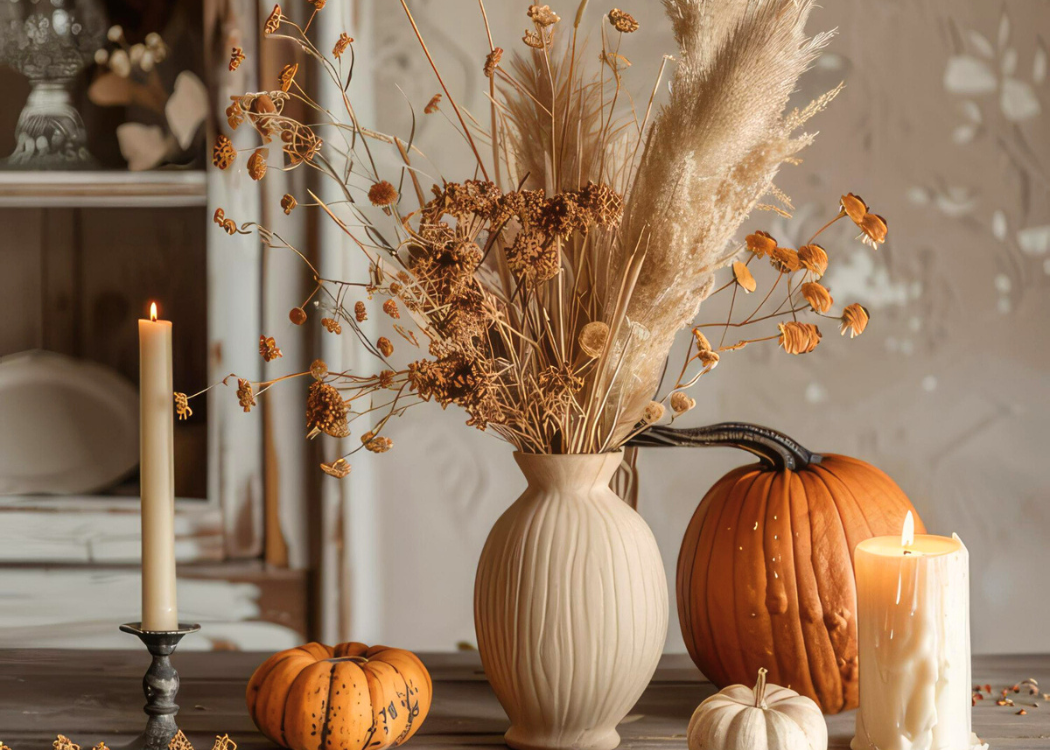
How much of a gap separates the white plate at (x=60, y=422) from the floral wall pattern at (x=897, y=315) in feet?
1.01

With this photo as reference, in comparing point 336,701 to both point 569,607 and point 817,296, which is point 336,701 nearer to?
point 569,607

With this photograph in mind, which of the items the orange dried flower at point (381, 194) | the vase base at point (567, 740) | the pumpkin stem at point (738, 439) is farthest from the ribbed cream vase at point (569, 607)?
the orange dried flower at point (381, 194)

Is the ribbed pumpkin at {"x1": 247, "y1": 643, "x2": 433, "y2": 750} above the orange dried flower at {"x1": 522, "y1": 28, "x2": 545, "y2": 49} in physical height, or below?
below

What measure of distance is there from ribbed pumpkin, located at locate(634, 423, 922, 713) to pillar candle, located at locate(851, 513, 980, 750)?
9 centimetres

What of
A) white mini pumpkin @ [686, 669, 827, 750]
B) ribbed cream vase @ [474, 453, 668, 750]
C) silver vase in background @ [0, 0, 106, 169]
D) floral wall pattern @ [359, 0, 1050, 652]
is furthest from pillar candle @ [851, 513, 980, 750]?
silver vase in background @ [0, 0, 106, 169]

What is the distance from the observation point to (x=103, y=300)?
1093 millimetres

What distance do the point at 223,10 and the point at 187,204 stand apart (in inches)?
8.3

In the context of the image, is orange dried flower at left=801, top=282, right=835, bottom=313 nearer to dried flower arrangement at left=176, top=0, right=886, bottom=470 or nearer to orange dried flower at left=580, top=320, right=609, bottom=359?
dried flower arrangement at left=176, top=0, right=886, bottom=470

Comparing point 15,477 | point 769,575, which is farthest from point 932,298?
point 15,477

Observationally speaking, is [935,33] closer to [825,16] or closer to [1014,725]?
[825,16]

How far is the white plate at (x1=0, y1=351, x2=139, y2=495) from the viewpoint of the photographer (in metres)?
1.09

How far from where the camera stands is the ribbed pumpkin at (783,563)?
2.66 feet

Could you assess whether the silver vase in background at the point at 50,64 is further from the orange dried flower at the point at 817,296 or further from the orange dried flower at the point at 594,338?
the orange dried flower at the point at 817,296

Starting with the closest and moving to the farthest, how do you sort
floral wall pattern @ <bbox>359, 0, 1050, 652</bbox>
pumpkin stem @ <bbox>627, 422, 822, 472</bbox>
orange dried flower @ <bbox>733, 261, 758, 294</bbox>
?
1. orange dried flower @ <bbox>733, 261, 758, 294</bbox>
2. pumpkin stem @ <bbox>627, 422, 822, 472</bbox>
3. floral wall pattern @ <bbox>359, 0, 1050, 652</bbox>
